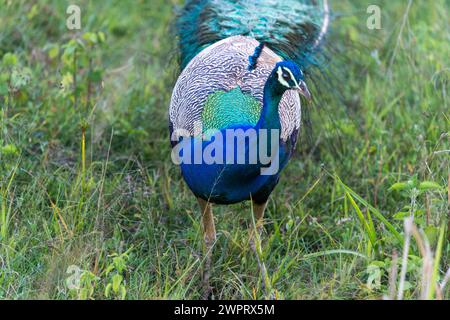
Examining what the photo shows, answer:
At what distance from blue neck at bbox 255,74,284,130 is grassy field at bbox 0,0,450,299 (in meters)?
0.42

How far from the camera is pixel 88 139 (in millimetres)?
3996

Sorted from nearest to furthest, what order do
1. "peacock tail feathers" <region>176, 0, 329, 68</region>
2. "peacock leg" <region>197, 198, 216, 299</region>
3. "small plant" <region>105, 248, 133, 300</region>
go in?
"small plant" <region>105, 248, 133, 300</region>, "peacock leg" <region>197, 198, 216, 299</region>, "peacock tail feathers" <region>176, 0, 329, 68</region>

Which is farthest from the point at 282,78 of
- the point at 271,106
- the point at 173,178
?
the point at 173,178

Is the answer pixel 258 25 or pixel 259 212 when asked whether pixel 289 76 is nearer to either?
pixel 259 212

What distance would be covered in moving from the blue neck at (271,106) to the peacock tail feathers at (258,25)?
2.61 feet

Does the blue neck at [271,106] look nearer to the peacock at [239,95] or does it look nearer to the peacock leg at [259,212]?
the peacock at [239,95]

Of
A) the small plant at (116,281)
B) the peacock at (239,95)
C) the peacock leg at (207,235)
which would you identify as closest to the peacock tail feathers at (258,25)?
the peacock at (239,95)

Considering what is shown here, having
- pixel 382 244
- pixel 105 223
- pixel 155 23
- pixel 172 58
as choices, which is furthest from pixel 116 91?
pixel 382 244

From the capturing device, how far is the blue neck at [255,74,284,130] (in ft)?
9.80

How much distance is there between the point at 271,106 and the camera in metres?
3.00

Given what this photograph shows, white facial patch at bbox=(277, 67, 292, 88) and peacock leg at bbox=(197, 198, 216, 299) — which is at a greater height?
white facial patch at bbox=(277, 67, 292, 88)

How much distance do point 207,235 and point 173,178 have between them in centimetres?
68

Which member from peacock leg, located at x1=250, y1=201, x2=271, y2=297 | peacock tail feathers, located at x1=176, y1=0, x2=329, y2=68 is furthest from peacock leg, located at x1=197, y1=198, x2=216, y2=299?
peacock tail feathers, located at x1=176, y1=0, x2=329, y2=68

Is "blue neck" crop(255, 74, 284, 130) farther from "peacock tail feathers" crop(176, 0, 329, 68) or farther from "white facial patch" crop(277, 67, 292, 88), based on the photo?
"peacock tail feathers" crop(176, 0, 329, 68)
